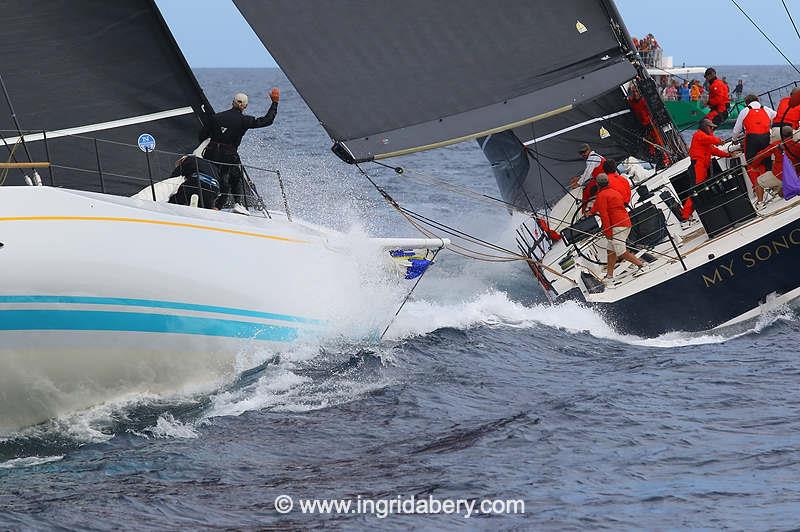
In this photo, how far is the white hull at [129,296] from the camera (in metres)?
7.88

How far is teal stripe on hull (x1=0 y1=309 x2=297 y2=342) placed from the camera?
7.85 meters

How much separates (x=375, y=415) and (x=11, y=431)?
8.28 ft

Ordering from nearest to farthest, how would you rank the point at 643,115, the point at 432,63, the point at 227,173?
the point at 227,173 → the point at 432,63 → the point at 643,115

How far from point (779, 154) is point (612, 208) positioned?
1.86 m

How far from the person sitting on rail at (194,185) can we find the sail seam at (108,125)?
670 mm

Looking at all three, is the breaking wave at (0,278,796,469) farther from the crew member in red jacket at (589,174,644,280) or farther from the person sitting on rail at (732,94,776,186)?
the person sitting on rail at (732,94,776,186)

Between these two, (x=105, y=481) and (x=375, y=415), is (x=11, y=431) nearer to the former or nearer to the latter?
(x=105, y=481)

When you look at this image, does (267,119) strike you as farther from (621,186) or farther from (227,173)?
(621,186)

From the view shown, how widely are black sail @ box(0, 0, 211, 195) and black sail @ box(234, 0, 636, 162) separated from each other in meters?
0.93

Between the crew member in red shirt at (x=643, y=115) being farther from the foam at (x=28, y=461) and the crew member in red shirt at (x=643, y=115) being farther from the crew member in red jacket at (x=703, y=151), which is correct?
the foam at (x=28, y=461)

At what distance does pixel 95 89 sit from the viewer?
1034 cm
